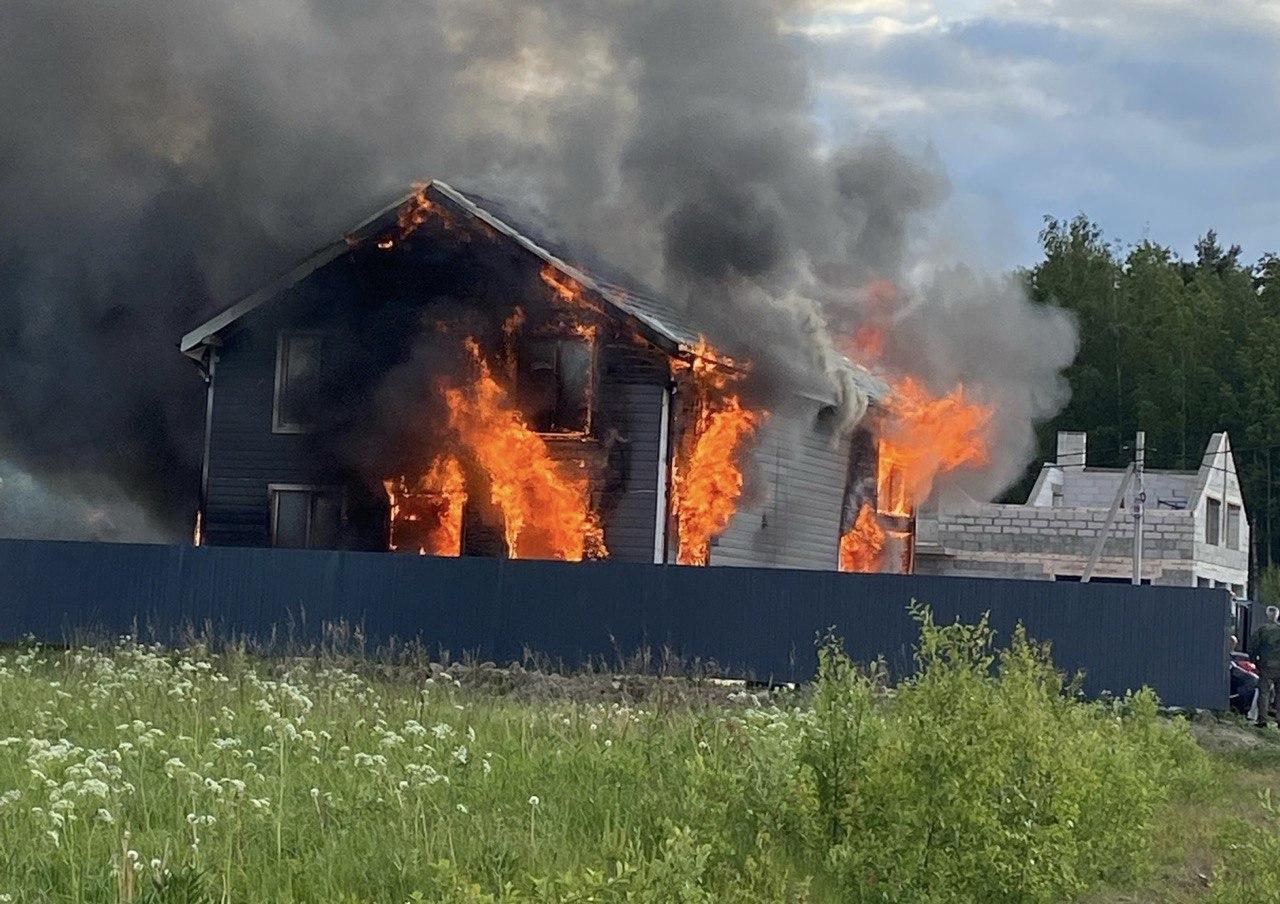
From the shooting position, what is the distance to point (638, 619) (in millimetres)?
22406

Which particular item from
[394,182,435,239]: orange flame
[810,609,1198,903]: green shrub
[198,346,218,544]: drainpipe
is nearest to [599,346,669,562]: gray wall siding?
[394,182,435,239]: orange flame

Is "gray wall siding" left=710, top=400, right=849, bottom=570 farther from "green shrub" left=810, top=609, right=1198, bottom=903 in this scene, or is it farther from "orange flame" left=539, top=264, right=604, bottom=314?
"green shrub" left=810, top=609, right=1198, bottom=903

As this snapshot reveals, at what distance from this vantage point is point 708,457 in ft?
86.8

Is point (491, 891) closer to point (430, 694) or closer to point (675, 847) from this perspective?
point (675, 847)

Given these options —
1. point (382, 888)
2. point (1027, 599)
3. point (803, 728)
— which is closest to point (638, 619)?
point (1027, 599)

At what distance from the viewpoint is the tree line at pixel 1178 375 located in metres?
70.1

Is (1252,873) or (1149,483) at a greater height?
(1149,483)

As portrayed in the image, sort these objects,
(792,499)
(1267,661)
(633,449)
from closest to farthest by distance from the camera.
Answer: (1267,661), (633,449), (792,499)

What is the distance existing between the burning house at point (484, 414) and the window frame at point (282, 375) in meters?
0.04

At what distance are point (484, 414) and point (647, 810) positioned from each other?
17.8 meters

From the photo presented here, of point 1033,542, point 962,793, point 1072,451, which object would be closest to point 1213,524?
point 1072,451

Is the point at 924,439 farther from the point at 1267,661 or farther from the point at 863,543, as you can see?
the point at 1267,661

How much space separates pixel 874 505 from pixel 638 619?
9770 mm

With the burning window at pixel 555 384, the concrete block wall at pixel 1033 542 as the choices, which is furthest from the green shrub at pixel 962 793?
the concrete block wall at pixel 1033 542
